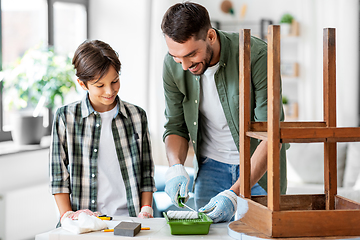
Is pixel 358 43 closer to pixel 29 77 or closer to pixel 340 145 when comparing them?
pixel 340 145

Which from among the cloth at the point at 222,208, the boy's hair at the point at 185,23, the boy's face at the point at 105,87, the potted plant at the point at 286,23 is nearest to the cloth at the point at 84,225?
the cloth at the point at 222,208

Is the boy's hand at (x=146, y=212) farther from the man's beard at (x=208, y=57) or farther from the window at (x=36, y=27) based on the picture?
the window at (x=36, y=27)

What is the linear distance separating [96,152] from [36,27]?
2.49 meters

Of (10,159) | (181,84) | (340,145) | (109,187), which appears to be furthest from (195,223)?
(340,145)

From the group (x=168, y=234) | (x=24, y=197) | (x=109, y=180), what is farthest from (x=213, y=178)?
(x=24, y=197)

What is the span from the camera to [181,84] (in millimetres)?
1667

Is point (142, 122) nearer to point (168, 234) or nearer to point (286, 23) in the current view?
point (168, 234)

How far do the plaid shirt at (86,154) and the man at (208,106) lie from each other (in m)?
0.15

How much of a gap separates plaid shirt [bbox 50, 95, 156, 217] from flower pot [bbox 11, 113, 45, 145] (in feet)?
5.84

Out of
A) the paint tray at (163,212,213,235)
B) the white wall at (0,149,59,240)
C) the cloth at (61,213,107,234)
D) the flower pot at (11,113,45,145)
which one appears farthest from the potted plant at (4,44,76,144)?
the paint tray at (163,212,213,235)

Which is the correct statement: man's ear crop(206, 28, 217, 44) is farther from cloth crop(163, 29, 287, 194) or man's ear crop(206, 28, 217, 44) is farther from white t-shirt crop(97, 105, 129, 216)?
white t-shirt crop(97, 105, 129, 216)

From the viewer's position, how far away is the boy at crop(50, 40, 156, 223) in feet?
5.06

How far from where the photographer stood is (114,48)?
4.04 meters

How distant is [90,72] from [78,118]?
185mm
